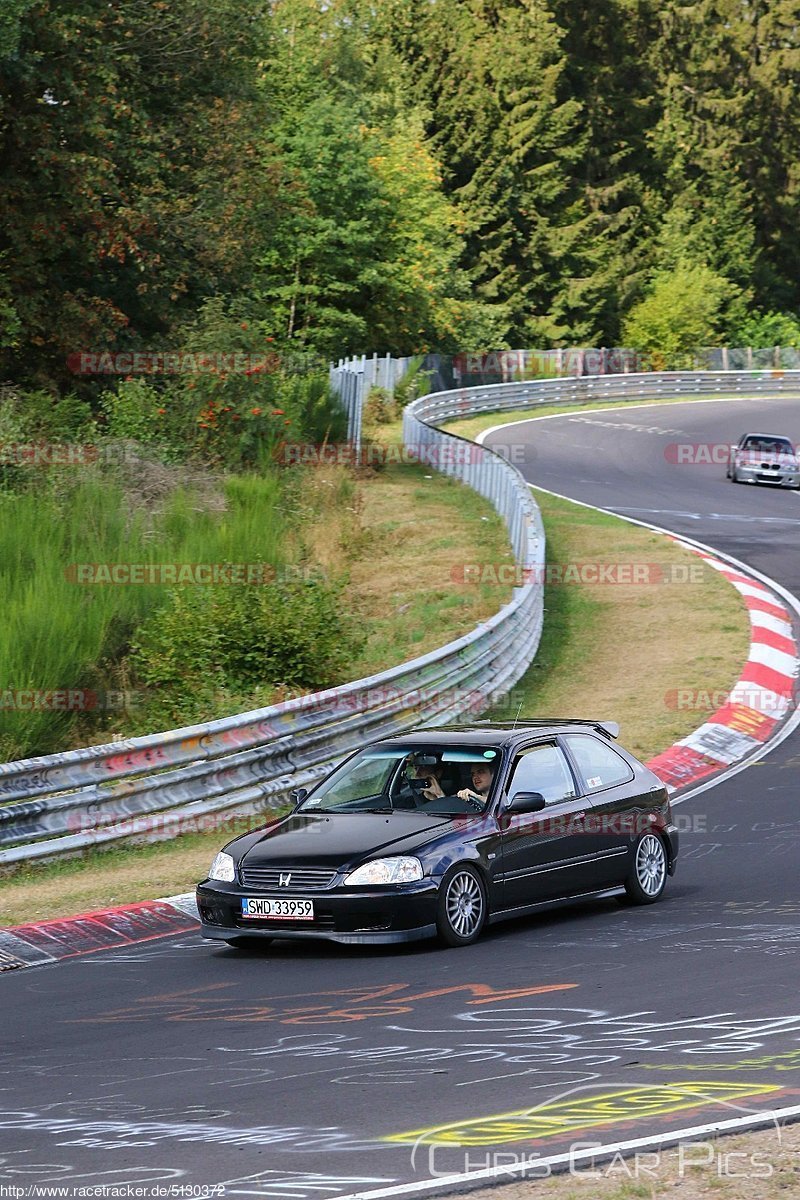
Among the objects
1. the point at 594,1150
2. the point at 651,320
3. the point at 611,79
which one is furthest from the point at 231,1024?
the point at 611,79

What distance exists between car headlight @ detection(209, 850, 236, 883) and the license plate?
0.26 metres

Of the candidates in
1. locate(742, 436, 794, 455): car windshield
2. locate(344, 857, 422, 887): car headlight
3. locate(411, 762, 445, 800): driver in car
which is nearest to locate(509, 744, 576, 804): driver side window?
locate(411, 762, 445, 800): driver in car

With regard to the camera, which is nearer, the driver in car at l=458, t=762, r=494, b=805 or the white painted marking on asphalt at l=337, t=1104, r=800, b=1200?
the white painted marking on asphalt at l=337, t=1104, r=800, b=1200

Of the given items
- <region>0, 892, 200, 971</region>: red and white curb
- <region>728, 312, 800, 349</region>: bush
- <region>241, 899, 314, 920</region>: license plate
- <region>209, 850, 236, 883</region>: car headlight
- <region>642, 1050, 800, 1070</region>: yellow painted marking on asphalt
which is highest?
<region>728, 312, 800, 349</region>: bush

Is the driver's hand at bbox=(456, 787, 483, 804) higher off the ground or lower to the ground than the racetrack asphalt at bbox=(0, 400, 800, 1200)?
higher

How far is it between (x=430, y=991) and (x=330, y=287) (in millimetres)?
53736

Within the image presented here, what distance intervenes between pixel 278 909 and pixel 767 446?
32196 millimetres

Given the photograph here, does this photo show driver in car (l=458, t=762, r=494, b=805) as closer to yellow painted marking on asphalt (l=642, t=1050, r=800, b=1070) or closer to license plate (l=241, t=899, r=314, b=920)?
license plate (l=241, t=899, r=314, b=920)

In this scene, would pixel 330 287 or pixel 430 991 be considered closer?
pixel 430 991

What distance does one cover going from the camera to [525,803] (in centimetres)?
1070

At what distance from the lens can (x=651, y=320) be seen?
8125cm

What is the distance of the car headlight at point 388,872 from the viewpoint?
393 inches

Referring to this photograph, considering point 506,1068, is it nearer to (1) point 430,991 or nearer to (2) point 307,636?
(1) point 430,991

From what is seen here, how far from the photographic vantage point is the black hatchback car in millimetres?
10039
